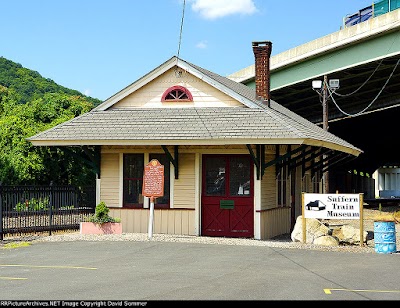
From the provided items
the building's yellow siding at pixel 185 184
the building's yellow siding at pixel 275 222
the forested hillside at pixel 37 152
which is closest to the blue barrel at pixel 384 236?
the building's yellow siding at pixel 275 222

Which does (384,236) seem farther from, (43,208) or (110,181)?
(43,208)

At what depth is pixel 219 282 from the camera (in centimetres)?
1077

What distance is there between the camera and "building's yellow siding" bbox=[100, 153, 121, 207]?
19.9m

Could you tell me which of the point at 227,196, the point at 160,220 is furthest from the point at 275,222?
the point at 160,220

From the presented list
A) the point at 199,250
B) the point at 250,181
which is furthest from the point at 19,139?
the point at 199,250

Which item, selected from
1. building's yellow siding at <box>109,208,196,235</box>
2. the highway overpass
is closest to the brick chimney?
building's yellow siding at <box>109,208,196,235</box>

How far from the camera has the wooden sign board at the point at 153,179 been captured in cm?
1802

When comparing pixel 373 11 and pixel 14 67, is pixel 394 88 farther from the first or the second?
pixel 14 67

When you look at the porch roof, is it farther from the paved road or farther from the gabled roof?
the paved road

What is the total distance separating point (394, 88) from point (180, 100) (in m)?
22.4

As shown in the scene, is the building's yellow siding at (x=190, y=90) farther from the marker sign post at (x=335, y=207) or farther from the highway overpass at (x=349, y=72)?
the highway overpass at (x=349, y=72)

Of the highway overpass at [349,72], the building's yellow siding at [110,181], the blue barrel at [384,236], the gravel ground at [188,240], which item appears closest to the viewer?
the blue barrel at [384,236]

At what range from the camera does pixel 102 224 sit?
18828mm

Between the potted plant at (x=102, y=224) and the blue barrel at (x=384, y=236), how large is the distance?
24.8 feet
